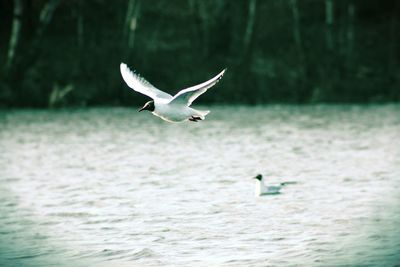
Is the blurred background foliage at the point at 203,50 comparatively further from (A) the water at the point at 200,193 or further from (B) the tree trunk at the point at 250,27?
(A) the water at the point at 200,193

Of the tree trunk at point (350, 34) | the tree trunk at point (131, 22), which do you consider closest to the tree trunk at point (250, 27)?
the tree trunk at point (350, 34)

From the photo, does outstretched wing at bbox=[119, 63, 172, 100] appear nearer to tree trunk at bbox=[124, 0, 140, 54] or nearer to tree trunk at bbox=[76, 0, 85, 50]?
tree trunk at bbox=[124, 0, 140, 54]

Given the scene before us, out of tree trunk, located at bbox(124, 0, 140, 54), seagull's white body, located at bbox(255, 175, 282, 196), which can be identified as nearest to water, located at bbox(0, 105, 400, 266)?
seagull's white body, located at bbox(255, 175, 282, 196)

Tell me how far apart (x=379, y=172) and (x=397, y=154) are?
315 centimetres

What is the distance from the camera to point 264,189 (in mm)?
16406

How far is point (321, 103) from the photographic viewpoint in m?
36.8

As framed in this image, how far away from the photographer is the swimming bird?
16.2 m

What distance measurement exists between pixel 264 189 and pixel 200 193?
119 centimetres

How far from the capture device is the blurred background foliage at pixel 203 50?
3700cm

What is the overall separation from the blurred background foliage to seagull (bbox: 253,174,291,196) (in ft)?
65.9

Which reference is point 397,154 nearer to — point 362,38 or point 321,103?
point 321,103

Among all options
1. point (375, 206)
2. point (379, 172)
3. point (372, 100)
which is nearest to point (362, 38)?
point (372, 100)

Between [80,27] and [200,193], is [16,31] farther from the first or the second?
[200,193]

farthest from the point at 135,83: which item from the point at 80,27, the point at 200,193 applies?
the point at 80,27
